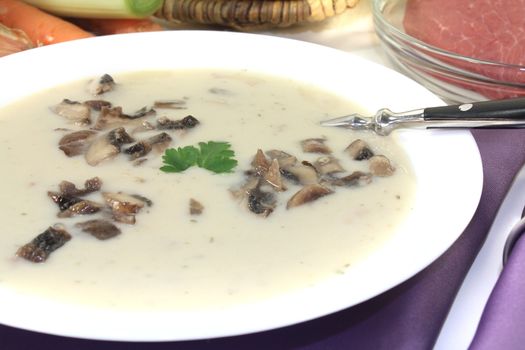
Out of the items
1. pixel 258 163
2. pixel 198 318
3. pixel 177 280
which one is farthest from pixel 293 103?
pixel 198 318

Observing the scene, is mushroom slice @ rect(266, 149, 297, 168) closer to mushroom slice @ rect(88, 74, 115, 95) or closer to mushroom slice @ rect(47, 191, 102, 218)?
mushroom slice @ rect(47, 191, 102, 218)

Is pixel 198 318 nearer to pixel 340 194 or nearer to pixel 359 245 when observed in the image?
pixel 359 245

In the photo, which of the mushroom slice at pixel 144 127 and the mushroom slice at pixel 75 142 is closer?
the mushroom slice at pixel 75 142

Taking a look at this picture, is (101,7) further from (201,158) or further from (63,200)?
(63,200)

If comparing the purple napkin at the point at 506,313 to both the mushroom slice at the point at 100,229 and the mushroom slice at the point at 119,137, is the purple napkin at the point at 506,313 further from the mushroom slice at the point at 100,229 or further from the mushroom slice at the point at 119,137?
the mushroom slice at the point at 119,137

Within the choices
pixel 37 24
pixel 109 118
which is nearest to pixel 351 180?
pixel 109 118

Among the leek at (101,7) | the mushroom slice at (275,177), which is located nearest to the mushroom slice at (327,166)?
the mushroom slice at (275,177)

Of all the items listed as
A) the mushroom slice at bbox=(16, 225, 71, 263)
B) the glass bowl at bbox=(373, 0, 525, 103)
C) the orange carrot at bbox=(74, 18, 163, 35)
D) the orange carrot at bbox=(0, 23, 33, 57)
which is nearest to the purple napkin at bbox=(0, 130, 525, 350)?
the mushroom slice at bbox=(16, 225, 71, 263)
